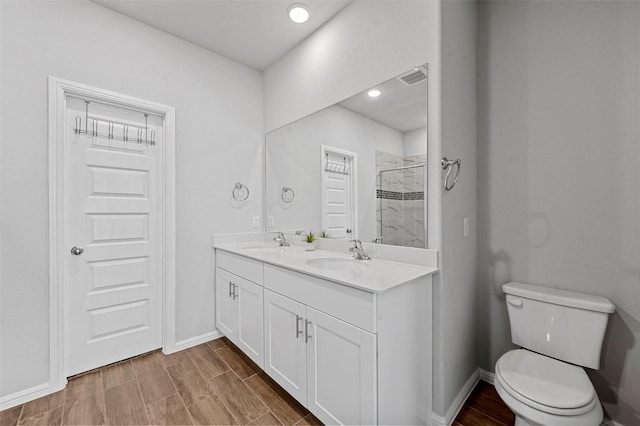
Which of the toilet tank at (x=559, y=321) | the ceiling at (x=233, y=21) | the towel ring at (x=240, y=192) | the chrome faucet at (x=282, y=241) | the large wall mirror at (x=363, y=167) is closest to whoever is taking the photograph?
the toilet tank at (x=559, y=321)

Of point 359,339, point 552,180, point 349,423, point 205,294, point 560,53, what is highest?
point 560,53

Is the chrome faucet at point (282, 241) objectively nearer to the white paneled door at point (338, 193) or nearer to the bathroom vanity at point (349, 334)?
the white paneled door at point (338, 193)

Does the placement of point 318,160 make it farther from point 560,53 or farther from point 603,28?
point 603,28

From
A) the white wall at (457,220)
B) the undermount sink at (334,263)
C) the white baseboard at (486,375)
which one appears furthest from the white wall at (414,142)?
the white baseboard at (486,375)

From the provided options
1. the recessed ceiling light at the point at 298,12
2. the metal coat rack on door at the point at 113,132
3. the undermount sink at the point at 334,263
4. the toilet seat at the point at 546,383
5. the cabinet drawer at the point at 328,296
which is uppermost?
the recessed ceiling light at the point at 298,12

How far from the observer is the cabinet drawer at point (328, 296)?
1.19 m

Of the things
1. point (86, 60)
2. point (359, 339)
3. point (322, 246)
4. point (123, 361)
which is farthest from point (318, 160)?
point (123, 361)

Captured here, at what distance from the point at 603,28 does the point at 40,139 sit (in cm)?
339

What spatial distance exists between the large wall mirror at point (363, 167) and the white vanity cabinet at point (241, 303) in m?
0.62

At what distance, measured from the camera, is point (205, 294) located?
2504 millimetres

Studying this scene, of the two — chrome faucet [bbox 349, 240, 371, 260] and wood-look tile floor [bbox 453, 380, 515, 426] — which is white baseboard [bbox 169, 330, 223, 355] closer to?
chrome faucet [bbox 349, 240, 371, 260]

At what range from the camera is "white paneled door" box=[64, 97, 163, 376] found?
1.94 metres

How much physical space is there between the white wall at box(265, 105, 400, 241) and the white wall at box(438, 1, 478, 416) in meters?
0.39

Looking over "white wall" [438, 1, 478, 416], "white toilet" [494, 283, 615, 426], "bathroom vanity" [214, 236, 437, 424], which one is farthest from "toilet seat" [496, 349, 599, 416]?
"bathroom vanity" [214, 236, 437, 424]
